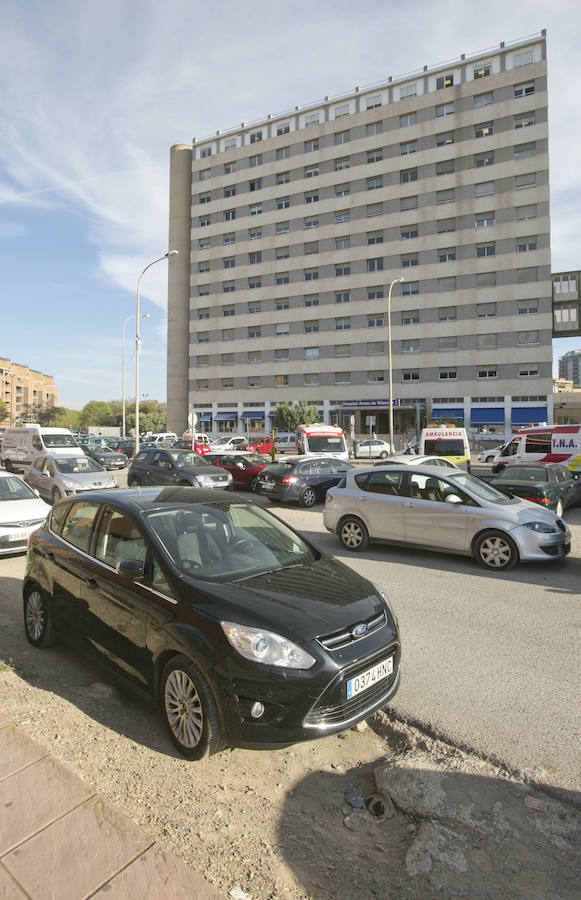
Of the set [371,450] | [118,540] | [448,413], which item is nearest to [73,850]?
[118,540]

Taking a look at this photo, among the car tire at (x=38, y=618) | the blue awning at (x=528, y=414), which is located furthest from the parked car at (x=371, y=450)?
the car tire at (x=38, y=618)

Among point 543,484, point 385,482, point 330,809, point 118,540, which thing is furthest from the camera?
point 543,484

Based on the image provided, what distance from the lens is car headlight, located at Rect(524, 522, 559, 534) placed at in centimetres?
688

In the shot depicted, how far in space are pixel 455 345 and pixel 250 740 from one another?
154 ft

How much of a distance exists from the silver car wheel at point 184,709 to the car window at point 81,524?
1415mm

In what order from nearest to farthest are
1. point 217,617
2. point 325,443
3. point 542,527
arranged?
point 217,617, point 542,527, point 325,443

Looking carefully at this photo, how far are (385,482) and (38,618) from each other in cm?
536

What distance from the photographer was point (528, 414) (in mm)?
43406

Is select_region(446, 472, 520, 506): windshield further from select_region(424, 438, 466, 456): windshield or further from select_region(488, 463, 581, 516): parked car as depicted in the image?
select_region(424, 438, 466, 456): windshield

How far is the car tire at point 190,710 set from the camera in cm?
264

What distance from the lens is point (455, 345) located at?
4569cm

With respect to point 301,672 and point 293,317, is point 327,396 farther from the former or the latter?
point 301,672

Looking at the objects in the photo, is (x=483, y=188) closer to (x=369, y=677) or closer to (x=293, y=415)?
(x=293, y=415)

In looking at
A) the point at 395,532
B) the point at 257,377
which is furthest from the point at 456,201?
the point at 395,532
